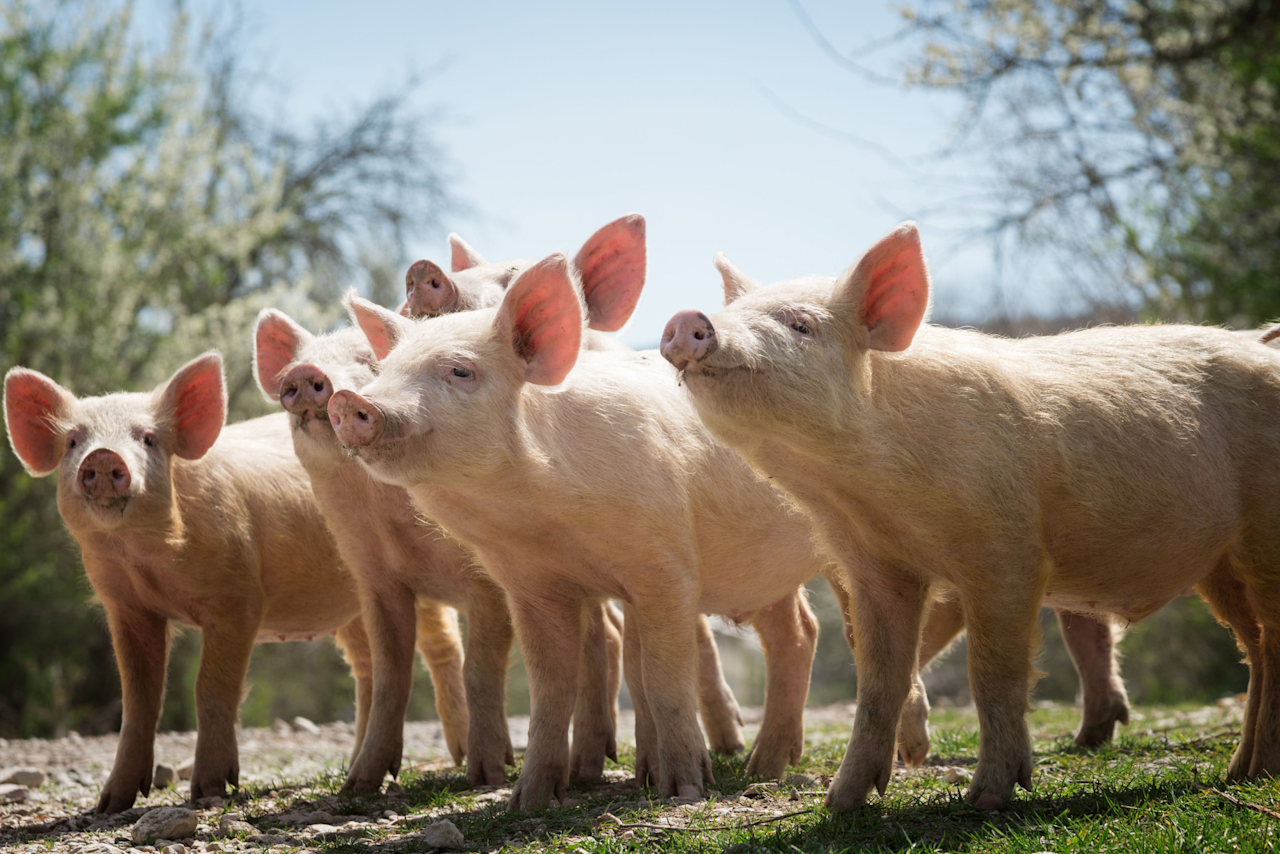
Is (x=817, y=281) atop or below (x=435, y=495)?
atop

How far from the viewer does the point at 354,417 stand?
3762 mm

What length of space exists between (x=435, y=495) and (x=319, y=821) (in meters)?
1.47

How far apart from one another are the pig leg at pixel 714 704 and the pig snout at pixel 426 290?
221 cm

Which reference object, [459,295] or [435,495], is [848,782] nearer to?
[435,495]

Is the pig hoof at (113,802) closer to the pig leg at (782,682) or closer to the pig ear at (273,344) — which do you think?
the pig ear at (273,344)

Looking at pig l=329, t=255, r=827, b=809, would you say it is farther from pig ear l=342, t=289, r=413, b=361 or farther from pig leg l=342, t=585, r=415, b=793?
pig leg l=342, t=585, r=415, b=793

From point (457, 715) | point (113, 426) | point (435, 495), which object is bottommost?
point (457, 715)

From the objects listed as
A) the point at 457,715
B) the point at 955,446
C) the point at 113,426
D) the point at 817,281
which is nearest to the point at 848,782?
the point at 955,446

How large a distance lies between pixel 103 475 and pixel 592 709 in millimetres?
2393

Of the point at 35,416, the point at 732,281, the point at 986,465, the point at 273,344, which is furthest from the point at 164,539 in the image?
the point at 986,465

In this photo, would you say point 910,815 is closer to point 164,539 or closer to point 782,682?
point 782,682

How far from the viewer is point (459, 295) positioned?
5.40 metres

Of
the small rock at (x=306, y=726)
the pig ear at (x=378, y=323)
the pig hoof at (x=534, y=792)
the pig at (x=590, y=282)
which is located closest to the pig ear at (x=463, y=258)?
the pig at (x=590, y=282)

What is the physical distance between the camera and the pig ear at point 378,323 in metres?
4.66
